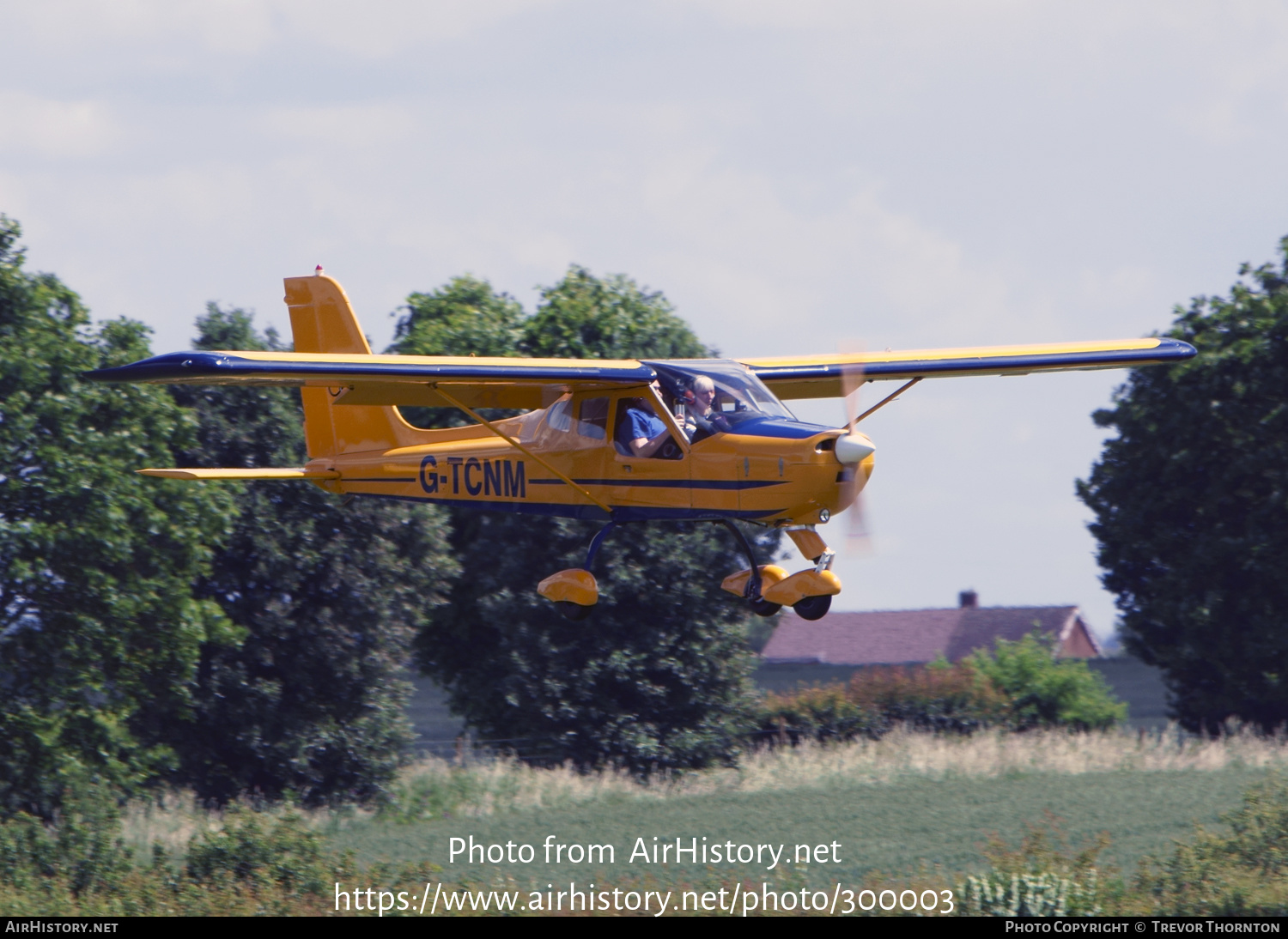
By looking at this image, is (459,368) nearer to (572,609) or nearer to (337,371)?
(337,371)

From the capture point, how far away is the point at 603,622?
37469 mm

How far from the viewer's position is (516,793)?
36.2 metres

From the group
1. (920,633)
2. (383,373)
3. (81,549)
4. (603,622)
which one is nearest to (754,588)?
(383,373)

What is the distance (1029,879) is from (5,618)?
18.2 m

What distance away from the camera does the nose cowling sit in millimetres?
13414

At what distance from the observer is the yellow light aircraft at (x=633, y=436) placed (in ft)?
45.0

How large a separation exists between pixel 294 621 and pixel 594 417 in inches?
820

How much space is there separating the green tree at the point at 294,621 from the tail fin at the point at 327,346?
13763mm

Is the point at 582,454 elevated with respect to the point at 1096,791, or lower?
elevated

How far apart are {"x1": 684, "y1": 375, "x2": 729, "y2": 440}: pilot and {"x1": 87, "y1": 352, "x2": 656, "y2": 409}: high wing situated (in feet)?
1.53

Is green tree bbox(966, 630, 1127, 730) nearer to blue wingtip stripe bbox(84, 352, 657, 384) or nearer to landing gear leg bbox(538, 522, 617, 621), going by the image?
landing gear leg bbox(538, 522, 617, 621)

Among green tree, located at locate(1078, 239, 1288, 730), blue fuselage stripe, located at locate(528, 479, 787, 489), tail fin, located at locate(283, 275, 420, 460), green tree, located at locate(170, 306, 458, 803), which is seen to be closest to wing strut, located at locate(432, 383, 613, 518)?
blue fuselage stripe, located at locate(528, 479, 787, 489)
